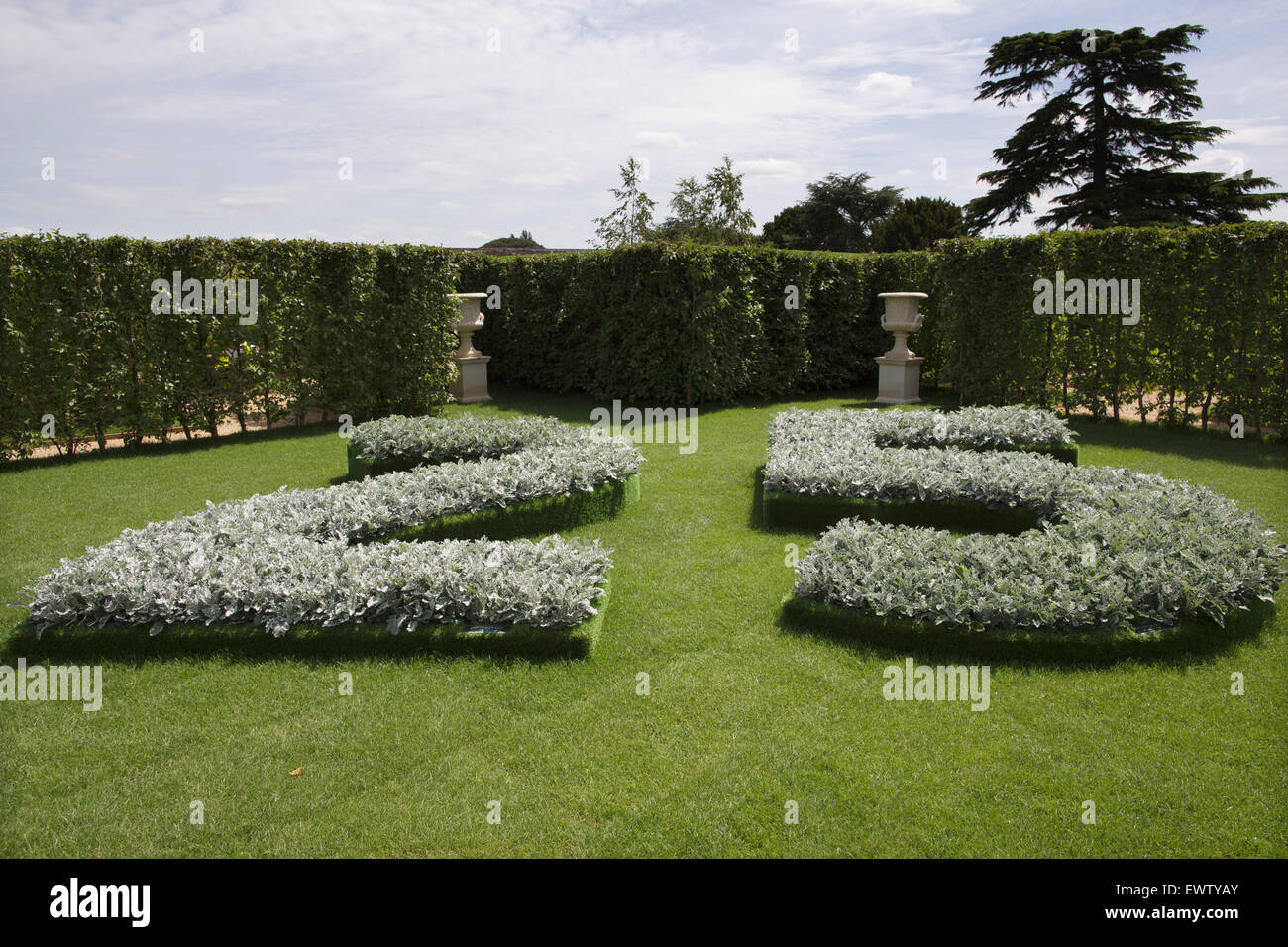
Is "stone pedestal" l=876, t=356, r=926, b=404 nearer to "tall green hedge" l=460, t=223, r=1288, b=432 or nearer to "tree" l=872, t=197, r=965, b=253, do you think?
"tall green hedge" l=460, t=223, r=1288, b=432

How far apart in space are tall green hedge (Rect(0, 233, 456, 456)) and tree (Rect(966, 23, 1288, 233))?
86.9 ft

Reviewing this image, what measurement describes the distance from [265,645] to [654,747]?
2799 mm

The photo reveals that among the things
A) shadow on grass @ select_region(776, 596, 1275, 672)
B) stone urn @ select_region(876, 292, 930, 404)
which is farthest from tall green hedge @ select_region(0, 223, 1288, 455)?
shadow on grass @ select_region(776, 596, 1275, 672)

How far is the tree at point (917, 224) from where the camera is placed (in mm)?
46062

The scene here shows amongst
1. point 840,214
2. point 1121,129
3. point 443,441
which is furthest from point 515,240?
point 443,441

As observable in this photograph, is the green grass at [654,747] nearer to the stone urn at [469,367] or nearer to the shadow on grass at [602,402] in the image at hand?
the shadow on grass at [602,402]

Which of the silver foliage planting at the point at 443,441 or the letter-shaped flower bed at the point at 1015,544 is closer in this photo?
the letter-shaped flower bed at the point at 1015,544

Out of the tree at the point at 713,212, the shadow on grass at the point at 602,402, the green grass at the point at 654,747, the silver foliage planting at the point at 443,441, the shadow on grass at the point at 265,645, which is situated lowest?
the green grass at the point at 654,747

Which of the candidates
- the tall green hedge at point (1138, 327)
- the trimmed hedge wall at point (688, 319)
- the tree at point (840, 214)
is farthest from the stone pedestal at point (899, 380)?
the tree at point (840, 214)

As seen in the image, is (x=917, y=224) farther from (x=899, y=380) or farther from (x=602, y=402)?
(x=602, y=402)

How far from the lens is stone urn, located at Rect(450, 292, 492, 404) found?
16.8 metres

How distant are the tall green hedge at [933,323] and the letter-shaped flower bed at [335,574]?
28.4 feet
